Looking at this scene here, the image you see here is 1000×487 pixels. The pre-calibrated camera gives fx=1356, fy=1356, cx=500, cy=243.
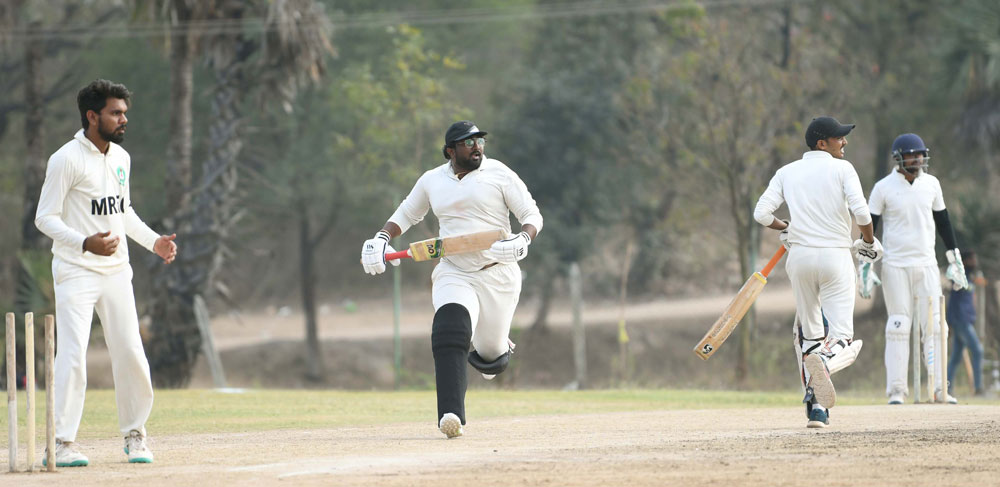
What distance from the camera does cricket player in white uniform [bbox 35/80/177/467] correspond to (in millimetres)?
7773

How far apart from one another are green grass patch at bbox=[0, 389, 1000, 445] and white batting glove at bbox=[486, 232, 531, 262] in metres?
2.66

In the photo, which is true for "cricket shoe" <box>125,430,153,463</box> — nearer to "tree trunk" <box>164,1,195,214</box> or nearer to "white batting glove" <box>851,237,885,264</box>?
"white batting glove" <box>851,237,885,264</box>

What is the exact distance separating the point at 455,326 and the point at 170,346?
47.5 feet

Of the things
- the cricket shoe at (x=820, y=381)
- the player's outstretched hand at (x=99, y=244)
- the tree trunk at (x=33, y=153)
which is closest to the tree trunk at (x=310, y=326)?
the tree trunk at (x=33, y=153)

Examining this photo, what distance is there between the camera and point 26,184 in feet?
85.9

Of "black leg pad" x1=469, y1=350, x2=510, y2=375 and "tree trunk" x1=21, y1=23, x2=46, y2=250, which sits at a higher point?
"tree trunk" x1=21, y1=23, x2=46, y2=250

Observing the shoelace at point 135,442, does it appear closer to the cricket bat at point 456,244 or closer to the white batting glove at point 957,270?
the cricket bat at point 456,244

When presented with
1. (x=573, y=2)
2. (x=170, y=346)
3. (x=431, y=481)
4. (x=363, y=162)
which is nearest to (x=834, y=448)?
(x=431, y=481)

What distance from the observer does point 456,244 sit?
9367 millimetres

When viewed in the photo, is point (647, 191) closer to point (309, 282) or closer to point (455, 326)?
point (309, 282)

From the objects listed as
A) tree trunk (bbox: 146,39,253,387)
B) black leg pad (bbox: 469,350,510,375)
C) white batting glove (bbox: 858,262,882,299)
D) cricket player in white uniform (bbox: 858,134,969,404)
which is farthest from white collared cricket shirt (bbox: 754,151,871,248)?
tree trunk (bbox: 146,39,253,387)

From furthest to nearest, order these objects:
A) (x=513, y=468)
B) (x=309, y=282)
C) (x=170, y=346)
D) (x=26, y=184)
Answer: (x=309, y=282)
(x=26, y=184)
(x=170, y=346)
(x=513, y=468)

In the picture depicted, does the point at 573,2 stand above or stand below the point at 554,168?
above

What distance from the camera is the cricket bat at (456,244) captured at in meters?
9.34
